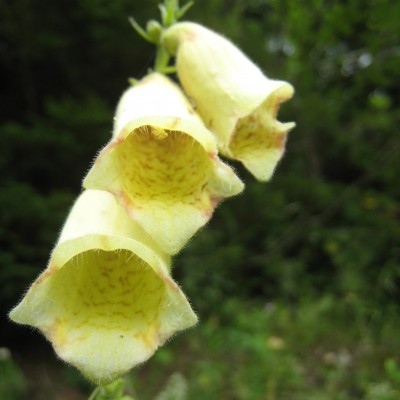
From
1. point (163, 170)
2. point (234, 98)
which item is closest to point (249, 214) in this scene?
point (234, 98)

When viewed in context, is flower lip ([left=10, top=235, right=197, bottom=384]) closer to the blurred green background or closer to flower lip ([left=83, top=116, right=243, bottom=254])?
flower lip ([left=83, top=116, right=243, bottom=254])

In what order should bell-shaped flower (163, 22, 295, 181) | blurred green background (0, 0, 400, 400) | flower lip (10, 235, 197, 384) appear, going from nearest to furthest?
flower lip (10, 235, 197, 384) < bell-shaped flower (163, 22, 295, 181) < blurred green background (0, 0, 400, 400)

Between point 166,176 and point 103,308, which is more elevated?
point 166,176

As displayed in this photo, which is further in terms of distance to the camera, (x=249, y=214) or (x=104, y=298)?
(x=249, y=214)

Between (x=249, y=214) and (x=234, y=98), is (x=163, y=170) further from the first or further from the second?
(x=249, y=214)

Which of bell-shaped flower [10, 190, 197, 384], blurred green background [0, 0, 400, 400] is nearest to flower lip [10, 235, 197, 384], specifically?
bell-shaped flower [10, 190, 197, 384]

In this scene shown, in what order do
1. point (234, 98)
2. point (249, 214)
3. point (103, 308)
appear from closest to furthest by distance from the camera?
point (103, 308)
point (234, 98)
point (249, 214)
